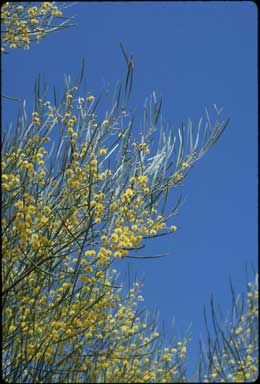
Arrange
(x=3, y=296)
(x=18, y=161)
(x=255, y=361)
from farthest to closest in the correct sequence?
1. (x=255, y=361)
2. (x=18, y=161)
3. (x=3, y=296)

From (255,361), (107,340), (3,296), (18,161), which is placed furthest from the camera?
(255,361)

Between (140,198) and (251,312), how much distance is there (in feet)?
8.64

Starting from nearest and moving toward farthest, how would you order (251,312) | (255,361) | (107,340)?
(107,340) < (255,361) < (251,312)

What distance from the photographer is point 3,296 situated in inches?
164

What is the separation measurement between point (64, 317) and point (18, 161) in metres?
1.17

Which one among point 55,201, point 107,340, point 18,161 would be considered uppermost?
point 18,161

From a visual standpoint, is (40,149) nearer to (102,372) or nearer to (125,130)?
(125,130)

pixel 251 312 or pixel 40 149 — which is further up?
pixel 40 149

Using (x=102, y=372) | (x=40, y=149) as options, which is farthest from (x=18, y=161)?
(x=102, y=372)

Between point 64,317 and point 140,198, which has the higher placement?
point 140,198

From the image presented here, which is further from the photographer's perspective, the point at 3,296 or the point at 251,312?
the point at 251,312

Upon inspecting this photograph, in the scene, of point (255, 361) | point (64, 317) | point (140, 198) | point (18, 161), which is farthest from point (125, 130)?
point (255, 361)

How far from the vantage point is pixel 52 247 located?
13.8 ft

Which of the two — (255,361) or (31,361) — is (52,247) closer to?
(31,361)
